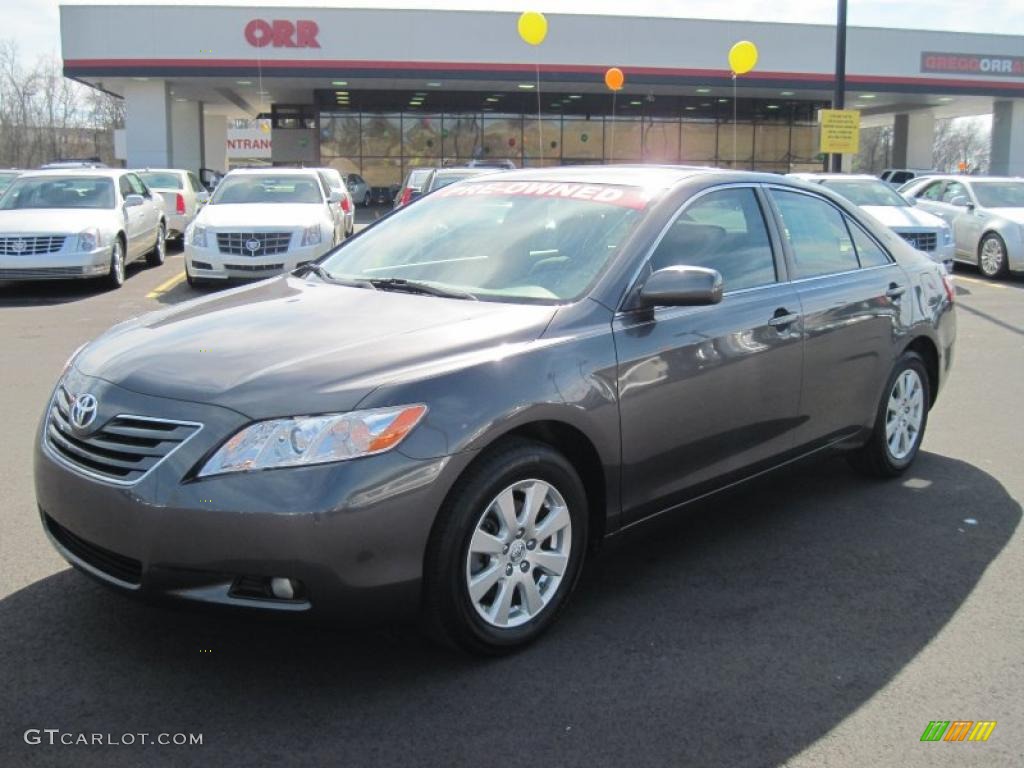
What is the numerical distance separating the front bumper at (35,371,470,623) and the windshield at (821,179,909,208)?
1319 centimetres

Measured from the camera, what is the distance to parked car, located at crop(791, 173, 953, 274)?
14023 mm

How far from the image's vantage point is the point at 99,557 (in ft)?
10.4

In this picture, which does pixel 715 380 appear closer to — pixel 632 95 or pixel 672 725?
pixel 672 725

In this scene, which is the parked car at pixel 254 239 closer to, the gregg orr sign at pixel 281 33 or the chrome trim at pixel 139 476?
the chrome trim at pixel 139 476

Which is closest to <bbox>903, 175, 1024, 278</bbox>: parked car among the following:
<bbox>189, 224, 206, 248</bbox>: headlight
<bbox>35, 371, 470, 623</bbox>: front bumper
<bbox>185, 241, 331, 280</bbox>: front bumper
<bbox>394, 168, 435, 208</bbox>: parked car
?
<bbox>394, 168, 435, 208</bbox>: parked car

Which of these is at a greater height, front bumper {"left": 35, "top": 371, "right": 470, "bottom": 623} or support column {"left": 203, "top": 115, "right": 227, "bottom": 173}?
support column {"left": 203, "top": 115, "right": 227, "bottom": 173}

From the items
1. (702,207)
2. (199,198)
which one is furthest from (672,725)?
(199,198)

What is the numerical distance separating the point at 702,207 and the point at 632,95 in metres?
33.4

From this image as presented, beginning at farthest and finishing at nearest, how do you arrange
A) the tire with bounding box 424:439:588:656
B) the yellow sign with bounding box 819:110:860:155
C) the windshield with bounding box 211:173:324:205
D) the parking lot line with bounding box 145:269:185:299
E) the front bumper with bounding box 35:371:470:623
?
1. the yellow sign with bounding box 819:110:860:155
2. the windshield with bounding box 211:173:324:205
3. the parking lot line with bounding box 145:269:185:299
4. the tire with bounding box 424:439:588:656
5. the front bumper with bounding box 35:371:470:623

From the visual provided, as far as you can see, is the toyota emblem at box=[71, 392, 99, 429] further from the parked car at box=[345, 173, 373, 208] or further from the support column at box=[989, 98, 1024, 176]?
the support column at box=[989, 98, 1024, 176]

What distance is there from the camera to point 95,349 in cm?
362

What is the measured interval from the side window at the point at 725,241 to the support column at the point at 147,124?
29538 mm

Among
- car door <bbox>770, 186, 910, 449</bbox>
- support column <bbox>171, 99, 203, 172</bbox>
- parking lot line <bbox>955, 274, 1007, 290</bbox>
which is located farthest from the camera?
support column <bbox>171, 99, 203, 172</bbox>

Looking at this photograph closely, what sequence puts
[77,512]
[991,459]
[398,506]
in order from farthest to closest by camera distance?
[991,459]
[77,512]
[398,506]
